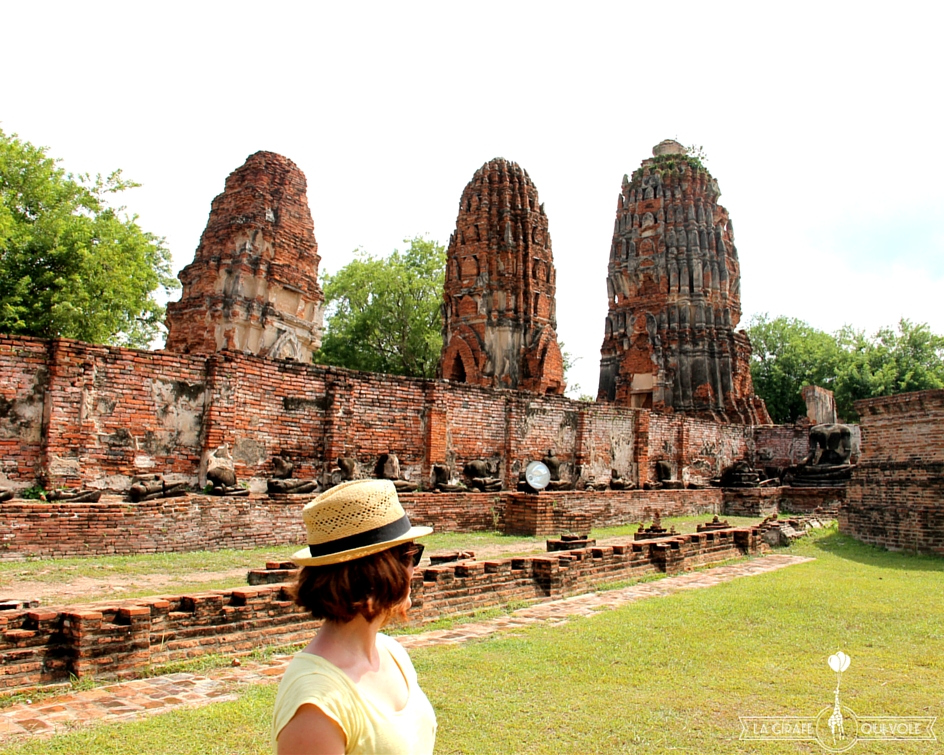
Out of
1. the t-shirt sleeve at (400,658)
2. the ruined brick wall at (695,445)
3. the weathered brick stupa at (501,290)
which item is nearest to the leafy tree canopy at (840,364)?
the ruined brick wall at (695,445)

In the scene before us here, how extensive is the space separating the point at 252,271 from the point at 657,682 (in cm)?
1363

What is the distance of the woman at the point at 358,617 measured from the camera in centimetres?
159

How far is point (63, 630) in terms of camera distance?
4609 mm

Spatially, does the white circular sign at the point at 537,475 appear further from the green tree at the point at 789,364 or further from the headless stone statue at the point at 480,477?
the green tree at the point at 789,364

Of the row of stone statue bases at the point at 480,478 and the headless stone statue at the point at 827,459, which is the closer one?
the row of stone statue bases at the point at 480,478

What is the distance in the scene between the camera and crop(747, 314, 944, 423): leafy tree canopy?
35.8 meters

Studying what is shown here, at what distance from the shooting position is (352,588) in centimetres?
172

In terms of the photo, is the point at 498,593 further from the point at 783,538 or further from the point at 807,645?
the point at 783,538

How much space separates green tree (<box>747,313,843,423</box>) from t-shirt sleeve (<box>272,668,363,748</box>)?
40.0m

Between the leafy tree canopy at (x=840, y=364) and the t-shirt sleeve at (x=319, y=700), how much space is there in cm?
3707

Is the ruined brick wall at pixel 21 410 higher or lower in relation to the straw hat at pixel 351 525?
higher

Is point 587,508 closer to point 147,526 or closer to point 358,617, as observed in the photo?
point 147,526

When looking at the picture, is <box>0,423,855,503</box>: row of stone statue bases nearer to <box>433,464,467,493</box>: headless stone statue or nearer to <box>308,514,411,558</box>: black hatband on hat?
<box>433,464,467,493</box>: headless stone statue

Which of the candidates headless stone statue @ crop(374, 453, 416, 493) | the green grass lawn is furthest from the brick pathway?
headless stone statue @ crop(374, 453, 416, 493)
